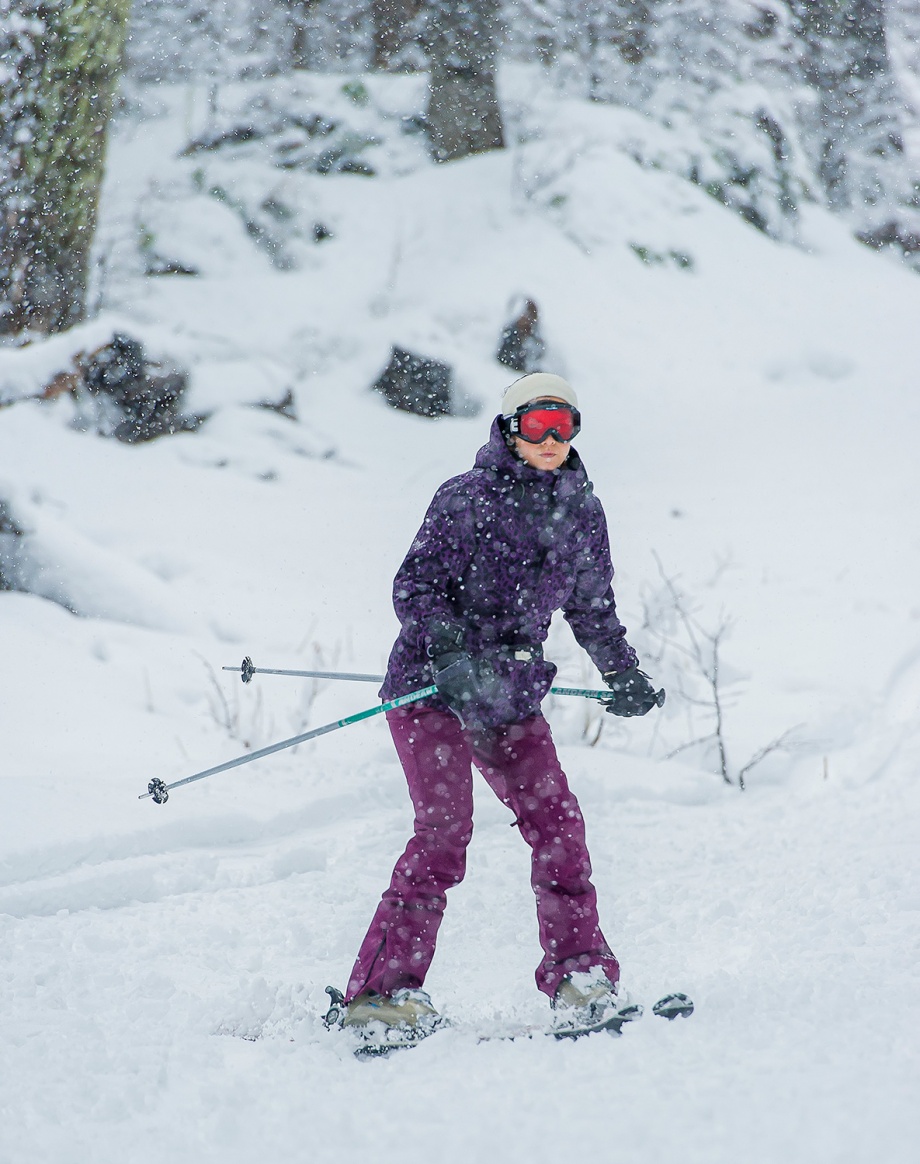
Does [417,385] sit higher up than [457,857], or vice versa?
[457,857]

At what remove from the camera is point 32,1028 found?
2340 mm

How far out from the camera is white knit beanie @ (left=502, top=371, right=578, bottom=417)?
263cm

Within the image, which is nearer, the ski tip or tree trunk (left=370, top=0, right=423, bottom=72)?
the ski tip

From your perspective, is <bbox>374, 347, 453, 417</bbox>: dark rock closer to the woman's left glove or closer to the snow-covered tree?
the woman's left glove

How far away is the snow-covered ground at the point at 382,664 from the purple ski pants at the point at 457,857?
0.60 ft

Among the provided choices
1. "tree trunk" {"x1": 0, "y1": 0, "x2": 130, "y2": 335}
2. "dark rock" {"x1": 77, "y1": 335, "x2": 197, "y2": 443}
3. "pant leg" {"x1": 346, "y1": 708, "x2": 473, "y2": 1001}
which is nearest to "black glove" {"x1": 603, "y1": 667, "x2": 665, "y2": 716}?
"pant leg" {"x1": 346, "y1": 708, "x2": 473, "y2": 1001}

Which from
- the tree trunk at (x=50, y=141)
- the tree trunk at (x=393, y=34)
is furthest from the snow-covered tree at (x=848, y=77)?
the tree trunk at (x=50, y=141)

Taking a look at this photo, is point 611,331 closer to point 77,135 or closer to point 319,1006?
point 77,135

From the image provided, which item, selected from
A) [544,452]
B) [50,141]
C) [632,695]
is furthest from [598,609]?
[50,141]

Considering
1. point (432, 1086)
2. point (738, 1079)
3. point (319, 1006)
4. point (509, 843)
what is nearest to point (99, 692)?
point (509, 843)

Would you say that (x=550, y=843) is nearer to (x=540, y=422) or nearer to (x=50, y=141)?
(x=540, y=422)

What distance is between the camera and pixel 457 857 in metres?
2.55

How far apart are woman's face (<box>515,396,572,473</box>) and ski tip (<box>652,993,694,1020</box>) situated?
132 cm

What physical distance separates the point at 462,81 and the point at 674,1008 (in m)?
13.8
